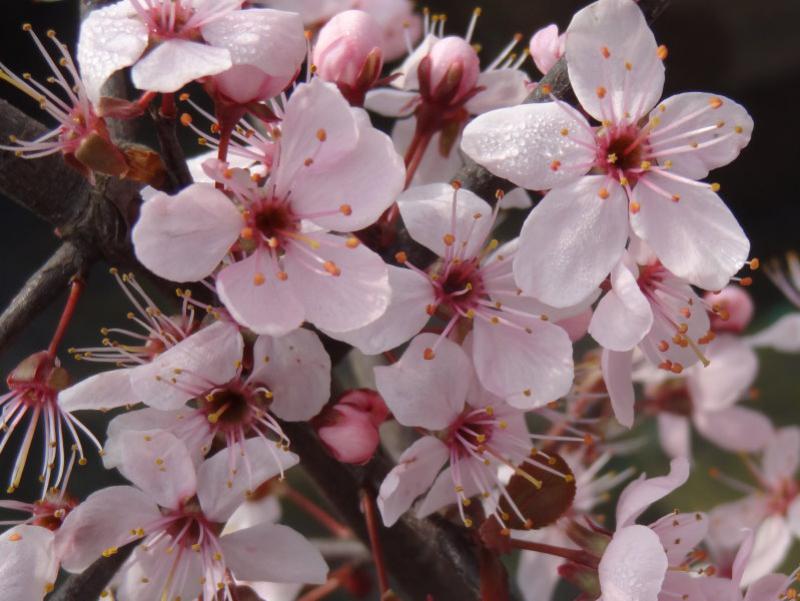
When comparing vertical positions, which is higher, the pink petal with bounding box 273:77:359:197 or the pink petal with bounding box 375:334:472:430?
the pink petal with bounding box 273:77:359:197

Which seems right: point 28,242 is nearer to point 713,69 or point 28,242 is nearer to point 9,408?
point 9,408

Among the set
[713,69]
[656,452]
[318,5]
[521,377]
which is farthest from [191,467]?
[713,69]

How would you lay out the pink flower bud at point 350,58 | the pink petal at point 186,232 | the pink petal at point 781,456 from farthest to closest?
the pink petal at point 781,456 < the pink flower bud at point 350,58 < the pink petal at point 186,232

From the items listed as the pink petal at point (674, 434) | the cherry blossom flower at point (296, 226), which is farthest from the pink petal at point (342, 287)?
the pink petal at point (674, 434)

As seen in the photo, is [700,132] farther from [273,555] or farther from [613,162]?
→ [273,555]

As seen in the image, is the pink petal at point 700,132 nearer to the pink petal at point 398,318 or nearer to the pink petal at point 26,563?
the pink petal at point 398,318

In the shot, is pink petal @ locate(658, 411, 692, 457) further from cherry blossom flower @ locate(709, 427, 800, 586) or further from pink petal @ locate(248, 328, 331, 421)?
pink petal @ locate(248, 328, 331, 421)

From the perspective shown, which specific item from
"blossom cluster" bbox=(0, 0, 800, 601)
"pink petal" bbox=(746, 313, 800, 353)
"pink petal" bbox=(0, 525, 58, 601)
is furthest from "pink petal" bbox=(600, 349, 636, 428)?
"pink petal" bbox=(746, 313, 800, 353)
